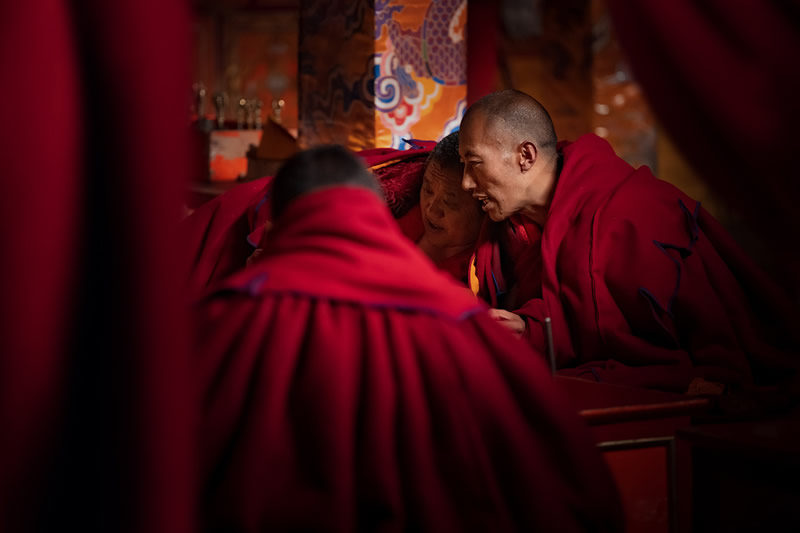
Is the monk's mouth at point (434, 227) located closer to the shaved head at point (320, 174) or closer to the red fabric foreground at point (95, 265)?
the shaved head at point (320, 174)

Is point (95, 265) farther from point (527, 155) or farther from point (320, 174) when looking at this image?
point (527, 155)

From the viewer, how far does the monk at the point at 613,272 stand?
2.28 metres

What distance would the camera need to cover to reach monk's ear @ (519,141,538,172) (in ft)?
8.48

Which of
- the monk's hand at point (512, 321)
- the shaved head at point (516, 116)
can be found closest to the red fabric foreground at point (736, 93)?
the monk's hand at point (512, 321)

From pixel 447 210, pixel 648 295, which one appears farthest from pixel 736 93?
pixel 447 210

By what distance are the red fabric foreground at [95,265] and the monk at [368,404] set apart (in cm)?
13

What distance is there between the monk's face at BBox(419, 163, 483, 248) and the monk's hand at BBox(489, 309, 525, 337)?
0.53 m

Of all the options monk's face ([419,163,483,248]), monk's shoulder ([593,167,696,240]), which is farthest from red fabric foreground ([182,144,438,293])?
monk's shoulder ([593,167,696,240])

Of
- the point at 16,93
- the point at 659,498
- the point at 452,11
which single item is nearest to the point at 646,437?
the point at 659,498

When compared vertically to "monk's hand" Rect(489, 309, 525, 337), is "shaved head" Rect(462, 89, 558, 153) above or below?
above

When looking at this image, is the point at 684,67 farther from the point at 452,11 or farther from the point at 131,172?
the point at 452,11

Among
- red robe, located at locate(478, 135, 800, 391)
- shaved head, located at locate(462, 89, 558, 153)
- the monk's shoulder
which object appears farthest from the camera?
shaved head, located at locate(462, 89, 558, 153)

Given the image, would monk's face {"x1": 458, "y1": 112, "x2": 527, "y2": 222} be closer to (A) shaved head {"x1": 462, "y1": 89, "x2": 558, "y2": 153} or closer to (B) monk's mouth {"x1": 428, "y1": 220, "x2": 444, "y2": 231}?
(A) shaved head {"x1": 462, "y1": 89, "x2": 558, "y2": 153}

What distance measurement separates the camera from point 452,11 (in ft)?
11.1
